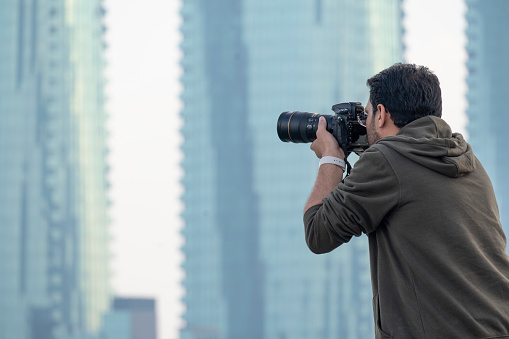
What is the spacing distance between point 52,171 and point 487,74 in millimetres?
43732

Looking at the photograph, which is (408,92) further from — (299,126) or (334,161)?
(299,126)

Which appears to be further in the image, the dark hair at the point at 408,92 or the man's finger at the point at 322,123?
the man's finger at the point at 322,123

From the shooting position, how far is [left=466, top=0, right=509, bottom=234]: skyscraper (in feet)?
203

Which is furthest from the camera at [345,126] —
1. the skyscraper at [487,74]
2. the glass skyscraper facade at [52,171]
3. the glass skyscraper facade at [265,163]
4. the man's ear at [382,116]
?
the glass skyscraper facade at [52,171]

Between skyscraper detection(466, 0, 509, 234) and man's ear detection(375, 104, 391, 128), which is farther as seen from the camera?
skyscraper detection(466, 0, 509, 234)

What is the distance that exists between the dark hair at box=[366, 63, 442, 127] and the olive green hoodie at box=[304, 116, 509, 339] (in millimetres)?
50

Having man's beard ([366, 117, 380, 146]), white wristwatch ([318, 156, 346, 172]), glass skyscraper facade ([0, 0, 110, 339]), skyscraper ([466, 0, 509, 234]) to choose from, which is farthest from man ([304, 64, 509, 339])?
glass skyscraper facade ([0, 0, 110, 339])

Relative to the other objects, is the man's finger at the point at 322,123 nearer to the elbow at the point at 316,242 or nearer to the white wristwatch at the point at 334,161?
the white wristwatch at the point at 334,161

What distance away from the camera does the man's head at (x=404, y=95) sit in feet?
5.81

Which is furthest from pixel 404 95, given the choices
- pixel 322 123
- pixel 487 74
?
pixel 487 74

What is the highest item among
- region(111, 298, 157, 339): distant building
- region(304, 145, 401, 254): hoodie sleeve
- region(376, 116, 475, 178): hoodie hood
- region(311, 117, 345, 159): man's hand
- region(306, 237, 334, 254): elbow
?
region(311, 117, 345, 159): man's hand

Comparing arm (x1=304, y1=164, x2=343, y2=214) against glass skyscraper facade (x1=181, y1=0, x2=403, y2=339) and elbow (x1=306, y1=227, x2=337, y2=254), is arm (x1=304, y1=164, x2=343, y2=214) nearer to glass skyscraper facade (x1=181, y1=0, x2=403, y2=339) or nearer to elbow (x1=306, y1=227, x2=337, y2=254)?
elbow (x1=306, y1=227, x2=337, y2=254)

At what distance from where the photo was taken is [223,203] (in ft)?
216

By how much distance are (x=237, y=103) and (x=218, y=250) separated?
14.4 m
